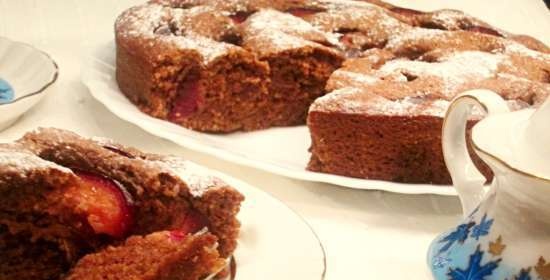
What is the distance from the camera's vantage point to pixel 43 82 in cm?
181

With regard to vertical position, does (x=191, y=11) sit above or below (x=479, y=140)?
below

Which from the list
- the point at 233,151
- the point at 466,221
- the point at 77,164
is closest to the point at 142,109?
the point at 233,151

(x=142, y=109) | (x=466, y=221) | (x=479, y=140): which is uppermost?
(x=479, y=140)

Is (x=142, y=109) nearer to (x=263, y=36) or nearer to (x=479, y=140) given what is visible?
(x=263, y=36)

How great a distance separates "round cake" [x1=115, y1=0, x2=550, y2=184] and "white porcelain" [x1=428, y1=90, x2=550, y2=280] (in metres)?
0.49

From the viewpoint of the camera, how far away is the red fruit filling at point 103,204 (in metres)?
1.17

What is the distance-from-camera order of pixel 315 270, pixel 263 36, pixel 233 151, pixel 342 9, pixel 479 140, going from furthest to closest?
pixel 342 9
pixel 263 36
pixel 233 151
pixel 315 270
pixel 479 140

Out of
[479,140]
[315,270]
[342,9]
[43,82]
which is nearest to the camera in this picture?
[479,140]

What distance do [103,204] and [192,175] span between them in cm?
15

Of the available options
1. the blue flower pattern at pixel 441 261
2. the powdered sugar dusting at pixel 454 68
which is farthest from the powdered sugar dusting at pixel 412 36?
the blue flower pattern at pixel 441 261

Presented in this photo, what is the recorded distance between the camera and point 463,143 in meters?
1.18

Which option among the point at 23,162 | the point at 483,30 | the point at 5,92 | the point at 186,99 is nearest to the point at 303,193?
the point at 186,99

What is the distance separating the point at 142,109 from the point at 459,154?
859 mm

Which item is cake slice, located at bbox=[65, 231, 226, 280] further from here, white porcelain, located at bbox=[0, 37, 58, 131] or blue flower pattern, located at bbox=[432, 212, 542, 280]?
white porcelain, located at bbox=[0, 37, 58, 131]
